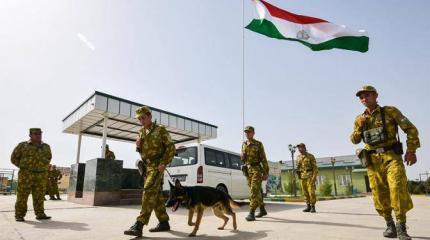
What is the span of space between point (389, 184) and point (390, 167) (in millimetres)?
224

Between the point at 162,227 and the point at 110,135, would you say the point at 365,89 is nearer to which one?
the point at 162,227

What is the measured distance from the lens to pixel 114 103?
13.2 metres

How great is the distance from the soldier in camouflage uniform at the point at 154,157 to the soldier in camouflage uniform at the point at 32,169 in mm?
3199

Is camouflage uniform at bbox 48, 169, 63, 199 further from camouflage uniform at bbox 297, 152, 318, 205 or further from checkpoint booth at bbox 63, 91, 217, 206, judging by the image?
camouflage uniform at bbox 297, 152, 318, 205

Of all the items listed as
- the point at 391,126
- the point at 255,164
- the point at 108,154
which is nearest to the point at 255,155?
the point at 255,164

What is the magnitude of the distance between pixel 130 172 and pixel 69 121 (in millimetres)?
5959

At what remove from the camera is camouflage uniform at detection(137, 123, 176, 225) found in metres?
4.29

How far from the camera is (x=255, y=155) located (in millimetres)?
6562

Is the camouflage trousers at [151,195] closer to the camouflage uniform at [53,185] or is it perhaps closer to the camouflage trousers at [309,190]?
the camouflage trousers at [309,190]

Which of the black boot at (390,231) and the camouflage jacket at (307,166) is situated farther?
the camouflage jacket at (307,166)

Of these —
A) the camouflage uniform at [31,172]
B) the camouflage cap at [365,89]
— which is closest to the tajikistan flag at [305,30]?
the camouflage cap at [365,89]

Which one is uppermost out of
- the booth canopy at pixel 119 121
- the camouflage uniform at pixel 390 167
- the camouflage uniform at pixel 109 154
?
the booth canopy at pixel 119 121

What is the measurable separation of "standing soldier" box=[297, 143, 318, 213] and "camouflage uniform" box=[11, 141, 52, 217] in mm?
6898

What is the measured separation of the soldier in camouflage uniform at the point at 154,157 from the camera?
4301 mm
